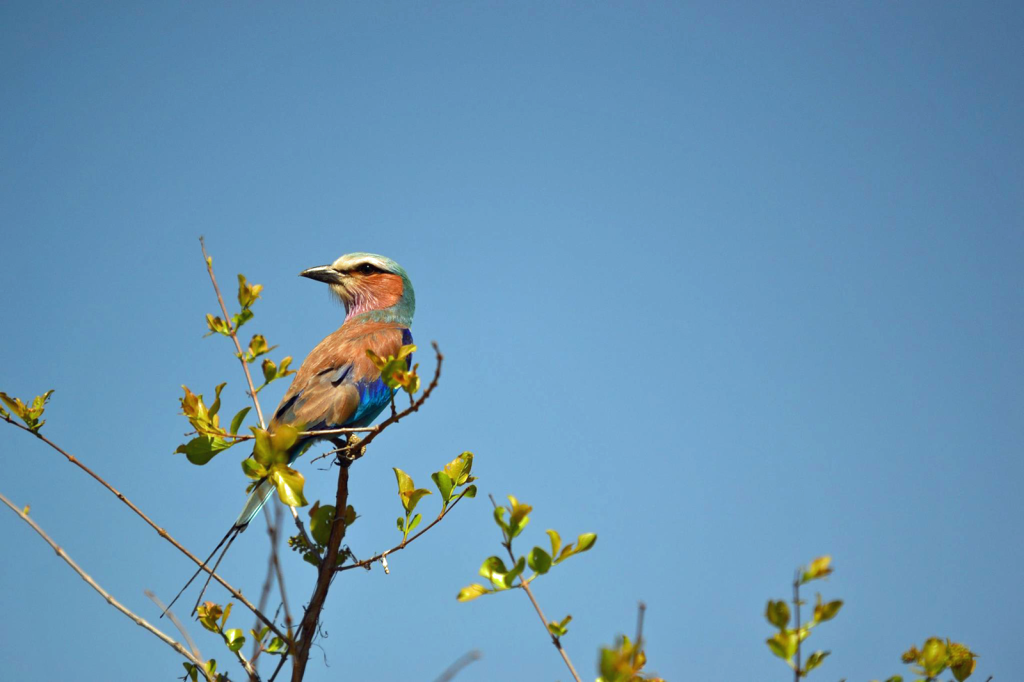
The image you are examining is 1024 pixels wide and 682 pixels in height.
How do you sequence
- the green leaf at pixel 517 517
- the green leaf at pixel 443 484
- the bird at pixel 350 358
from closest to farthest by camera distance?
the green leaf at pixel 517 517 → the green leaf at pixel 443 484 → the bird at pixel 350 358

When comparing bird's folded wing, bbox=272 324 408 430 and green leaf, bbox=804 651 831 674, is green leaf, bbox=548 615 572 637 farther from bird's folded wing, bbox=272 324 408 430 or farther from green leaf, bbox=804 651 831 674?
bird's folded wing, bbox=272 324 408 430

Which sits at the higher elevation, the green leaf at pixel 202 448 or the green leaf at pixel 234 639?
the green leaf at pixel 202 448

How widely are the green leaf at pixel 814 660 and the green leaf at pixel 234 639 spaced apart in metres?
2.17

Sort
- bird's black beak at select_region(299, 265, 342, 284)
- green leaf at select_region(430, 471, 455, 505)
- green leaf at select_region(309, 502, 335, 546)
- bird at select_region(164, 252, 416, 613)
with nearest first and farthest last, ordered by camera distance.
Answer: green leaf at select_region(430, 471, 455, 505)
green leaf at select_region(309, 502, 335, 546)
bird at select_region(164, 252, 416, 613)
bird's black beak at select_region(299, 265, 342, 284)

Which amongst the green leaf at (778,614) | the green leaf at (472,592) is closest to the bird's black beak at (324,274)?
the green leaf at (472,592)

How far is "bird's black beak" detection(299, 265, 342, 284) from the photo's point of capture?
586cm

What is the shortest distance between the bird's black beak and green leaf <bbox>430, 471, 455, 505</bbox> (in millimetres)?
3626

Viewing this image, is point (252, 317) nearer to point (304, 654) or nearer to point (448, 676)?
point (304, 654)

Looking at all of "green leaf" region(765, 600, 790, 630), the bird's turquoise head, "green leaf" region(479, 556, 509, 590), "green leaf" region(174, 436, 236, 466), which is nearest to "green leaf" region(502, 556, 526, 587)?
"green leaf" region(479, 556, 509, 590)

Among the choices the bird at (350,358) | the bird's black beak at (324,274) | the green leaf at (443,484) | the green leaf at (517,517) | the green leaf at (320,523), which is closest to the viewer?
the green leaf at (517,517)

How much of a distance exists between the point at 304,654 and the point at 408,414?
0.98 m

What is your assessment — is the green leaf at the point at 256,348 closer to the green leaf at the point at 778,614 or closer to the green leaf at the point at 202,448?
the green leaf at the point at 202,448

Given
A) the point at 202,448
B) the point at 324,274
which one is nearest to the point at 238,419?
the point at 202,448

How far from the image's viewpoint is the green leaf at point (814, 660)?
1.60 meters
